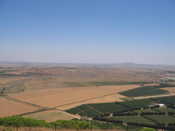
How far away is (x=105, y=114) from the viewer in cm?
3503

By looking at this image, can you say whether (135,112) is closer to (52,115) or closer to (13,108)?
(52,115)

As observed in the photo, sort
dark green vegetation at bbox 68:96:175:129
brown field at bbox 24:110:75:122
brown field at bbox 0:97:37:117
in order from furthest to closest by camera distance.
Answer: brown field at bbox 0:97:37:117 → brown field at bbox 24:110:75:122 → dark green vegetation at bbox 68:96:175:129

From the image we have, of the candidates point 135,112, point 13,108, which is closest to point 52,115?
point 13,108

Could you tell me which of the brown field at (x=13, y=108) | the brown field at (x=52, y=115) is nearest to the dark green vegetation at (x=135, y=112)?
the brown field at (x=52, y=115)

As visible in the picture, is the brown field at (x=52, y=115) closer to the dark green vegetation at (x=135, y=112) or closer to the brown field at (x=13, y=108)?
the dark green vegetation at (x=135, y=112)

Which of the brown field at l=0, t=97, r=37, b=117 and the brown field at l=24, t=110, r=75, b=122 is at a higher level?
the brown field at l=0, t=97, r=37, b=117

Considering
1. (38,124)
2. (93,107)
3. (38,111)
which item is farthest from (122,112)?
(38,124)

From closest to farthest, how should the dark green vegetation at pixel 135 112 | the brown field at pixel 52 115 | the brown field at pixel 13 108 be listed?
the dark green vegetation at pixel 135 112 < the brown field at pixel 52 115 < the brown field at pixel 13 108

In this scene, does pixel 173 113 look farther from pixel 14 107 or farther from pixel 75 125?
pixel 14 107

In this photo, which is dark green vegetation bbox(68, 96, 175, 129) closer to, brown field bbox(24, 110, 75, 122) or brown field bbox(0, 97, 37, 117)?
brown field bbox(24, 110, 75, 122)

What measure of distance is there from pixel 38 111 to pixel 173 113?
29269 mm

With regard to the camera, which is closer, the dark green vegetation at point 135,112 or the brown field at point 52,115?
the dark green vegetation at point 135,112

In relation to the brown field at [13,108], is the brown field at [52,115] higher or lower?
lower

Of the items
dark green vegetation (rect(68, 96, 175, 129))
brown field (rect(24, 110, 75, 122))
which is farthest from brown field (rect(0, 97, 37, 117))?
dark green vegetation (rect(68, 96, 175, 129))
